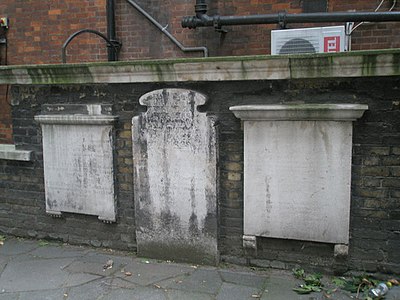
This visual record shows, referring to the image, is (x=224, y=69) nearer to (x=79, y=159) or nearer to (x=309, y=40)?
(x=79, y=159)

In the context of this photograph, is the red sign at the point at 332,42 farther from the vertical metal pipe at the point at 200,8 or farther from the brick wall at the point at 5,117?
the brick wall at the point at 5,117

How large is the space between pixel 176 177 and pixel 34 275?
59.1 inches

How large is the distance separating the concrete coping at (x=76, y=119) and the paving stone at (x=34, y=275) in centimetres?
131

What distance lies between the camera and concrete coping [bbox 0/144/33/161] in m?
4.50

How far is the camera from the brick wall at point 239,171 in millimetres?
3311

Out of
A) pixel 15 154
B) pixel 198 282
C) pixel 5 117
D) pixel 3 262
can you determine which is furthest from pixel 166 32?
pixel 198 282

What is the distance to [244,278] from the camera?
3568 millimetres

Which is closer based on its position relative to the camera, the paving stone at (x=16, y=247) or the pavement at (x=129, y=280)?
the pavement at (x=129, y=280)

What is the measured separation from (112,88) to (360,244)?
8.40 ft

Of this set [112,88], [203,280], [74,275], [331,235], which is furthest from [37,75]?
[331,235]

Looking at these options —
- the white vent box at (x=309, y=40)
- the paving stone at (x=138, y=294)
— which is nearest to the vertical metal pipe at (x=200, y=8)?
the white vent box at (x=309, y=40)

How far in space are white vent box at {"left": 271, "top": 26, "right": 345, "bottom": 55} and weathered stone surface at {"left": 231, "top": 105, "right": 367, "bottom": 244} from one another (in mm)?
2866

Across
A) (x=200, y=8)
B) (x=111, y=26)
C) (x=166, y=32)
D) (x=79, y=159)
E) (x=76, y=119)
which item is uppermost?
(x=200, y=8)

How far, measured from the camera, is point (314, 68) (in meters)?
3.30
